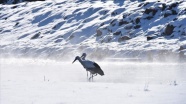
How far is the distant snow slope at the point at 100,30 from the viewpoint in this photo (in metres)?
34.8

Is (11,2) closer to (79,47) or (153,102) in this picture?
(79,47)

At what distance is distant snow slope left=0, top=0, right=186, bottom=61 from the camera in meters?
34.8

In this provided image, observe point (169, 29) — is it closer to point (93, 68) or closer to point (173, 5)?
point (173, 5)

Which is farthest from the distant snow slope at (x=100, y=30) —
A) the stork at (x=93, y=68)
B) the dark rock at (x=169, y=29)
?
the stork at (x=93, y=68)

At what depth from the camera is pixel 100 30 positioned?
136ft

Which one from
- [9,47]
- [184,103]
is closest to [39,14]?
[9,47]

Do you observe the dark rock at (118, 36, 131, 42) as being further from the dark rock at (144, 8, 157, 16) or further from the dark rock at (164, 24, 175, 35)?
the dark rock at (144, 8, 157, 16)

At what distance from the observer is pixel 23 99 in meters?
8.74

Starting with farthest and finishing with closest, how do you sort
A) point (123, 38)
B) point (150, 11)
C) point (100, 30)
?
point (150, 11), point (100, 30), point (123, 38)

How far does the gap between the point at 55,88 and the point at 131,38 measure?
1104 inches

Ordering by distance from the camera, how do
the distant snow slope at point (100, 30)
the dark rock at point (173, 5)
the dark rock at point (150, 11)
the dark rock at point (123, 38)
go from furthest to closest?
the dark rock at point (150, 11) → the dark rock at point (173, 5) → the dark rock at point (123, 38) → the distant snow slope at point (100, 30)

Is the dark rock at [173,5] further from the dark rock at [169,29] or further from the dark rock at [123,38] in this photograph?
the dark rock at [123,38]

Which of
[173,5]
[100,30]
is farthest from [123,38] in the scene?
[173,5]

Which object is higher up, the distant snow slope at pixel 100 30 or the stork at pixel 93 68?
the distant snow slope at pixel 100 30
